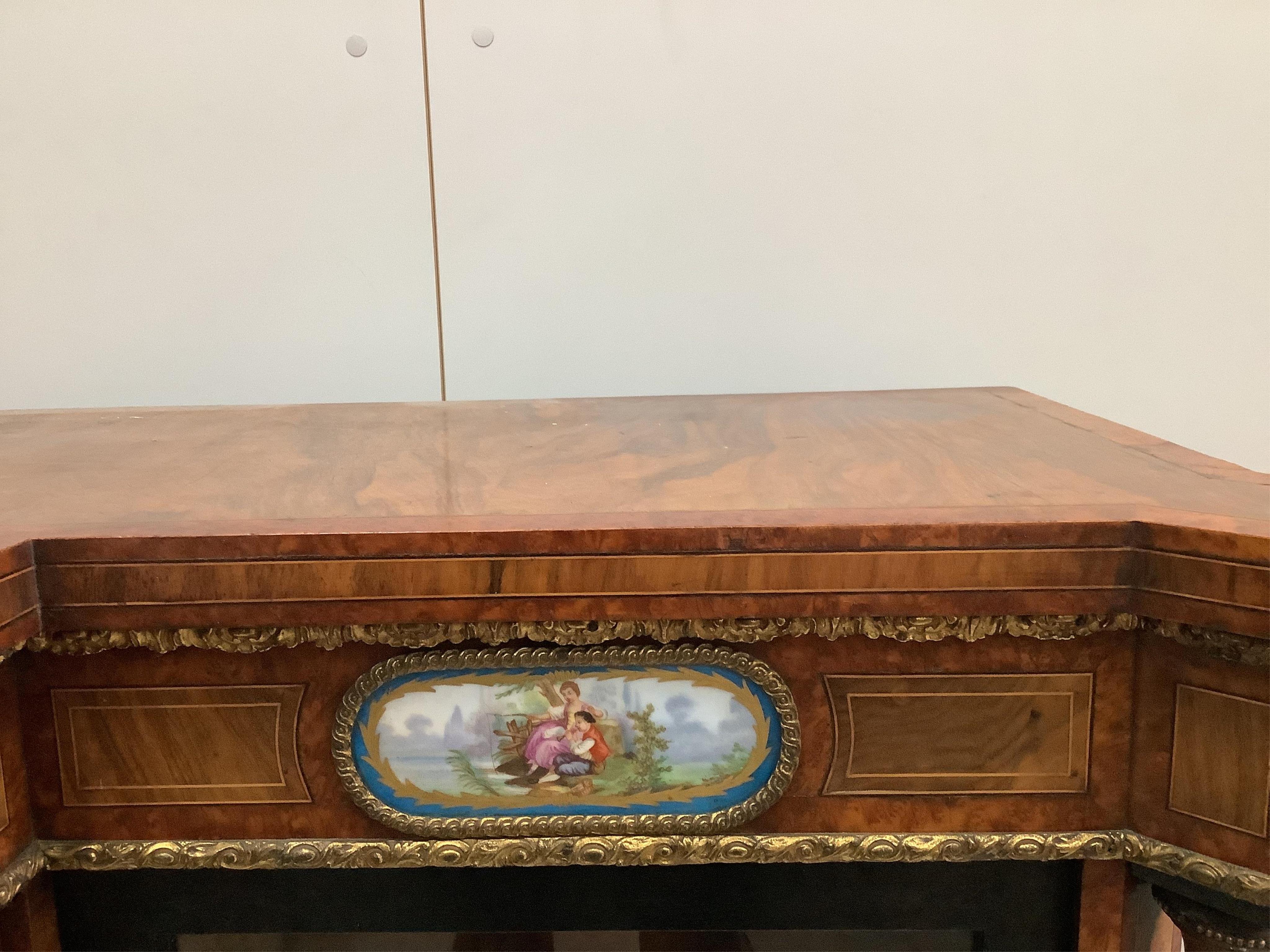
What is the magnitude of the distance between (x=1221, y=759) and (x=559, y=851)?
1.30 feet

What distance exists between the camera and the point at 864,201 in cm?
124

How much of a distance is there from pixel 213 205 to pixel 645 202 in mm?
569

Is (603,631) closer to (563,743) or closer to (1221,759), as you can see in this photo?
(563,743)

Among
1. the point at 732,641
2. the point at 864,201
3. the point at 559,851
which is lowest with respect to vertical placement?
the point at 559,851

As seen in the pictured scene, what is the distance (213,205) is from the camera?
1250mm

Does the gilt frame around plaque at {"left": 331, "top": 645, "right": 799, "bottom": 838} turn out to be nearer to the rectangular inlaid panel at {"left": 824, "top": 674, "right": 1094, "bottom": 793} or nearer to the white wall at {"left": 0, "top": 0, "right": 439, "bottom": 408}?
the rectangular inlaid panel at {"left": 824, "top": 674, "right": 1094, "bottom": 793}

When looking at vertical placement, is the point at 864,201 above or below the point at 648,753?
above

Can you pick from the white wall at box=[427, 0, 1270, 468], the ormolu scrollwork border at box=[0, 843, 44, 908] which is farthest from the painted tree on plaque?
the white wall at box=[427, 0, 1270, 468]

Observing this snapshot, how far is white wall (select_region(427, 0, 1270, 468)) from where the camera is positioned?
1.20 meters

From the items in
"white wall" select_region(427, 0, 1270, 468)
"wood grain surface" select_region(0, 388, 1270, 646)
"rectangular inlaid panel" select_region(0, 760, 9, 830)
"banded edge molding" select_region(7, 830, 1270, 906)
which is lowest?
"banded edge molding" select_region(7, 830, 1270, 906)

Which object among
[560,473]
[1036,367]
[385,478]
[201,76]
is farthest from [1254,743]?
[201,76]

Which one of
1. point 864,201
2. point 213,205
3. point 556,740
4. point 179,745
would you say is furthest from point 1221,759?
point 213,205

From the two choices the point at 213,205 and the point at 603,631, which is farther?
the point at 213,205

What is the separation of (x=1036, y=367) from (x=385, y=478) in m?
0.95
